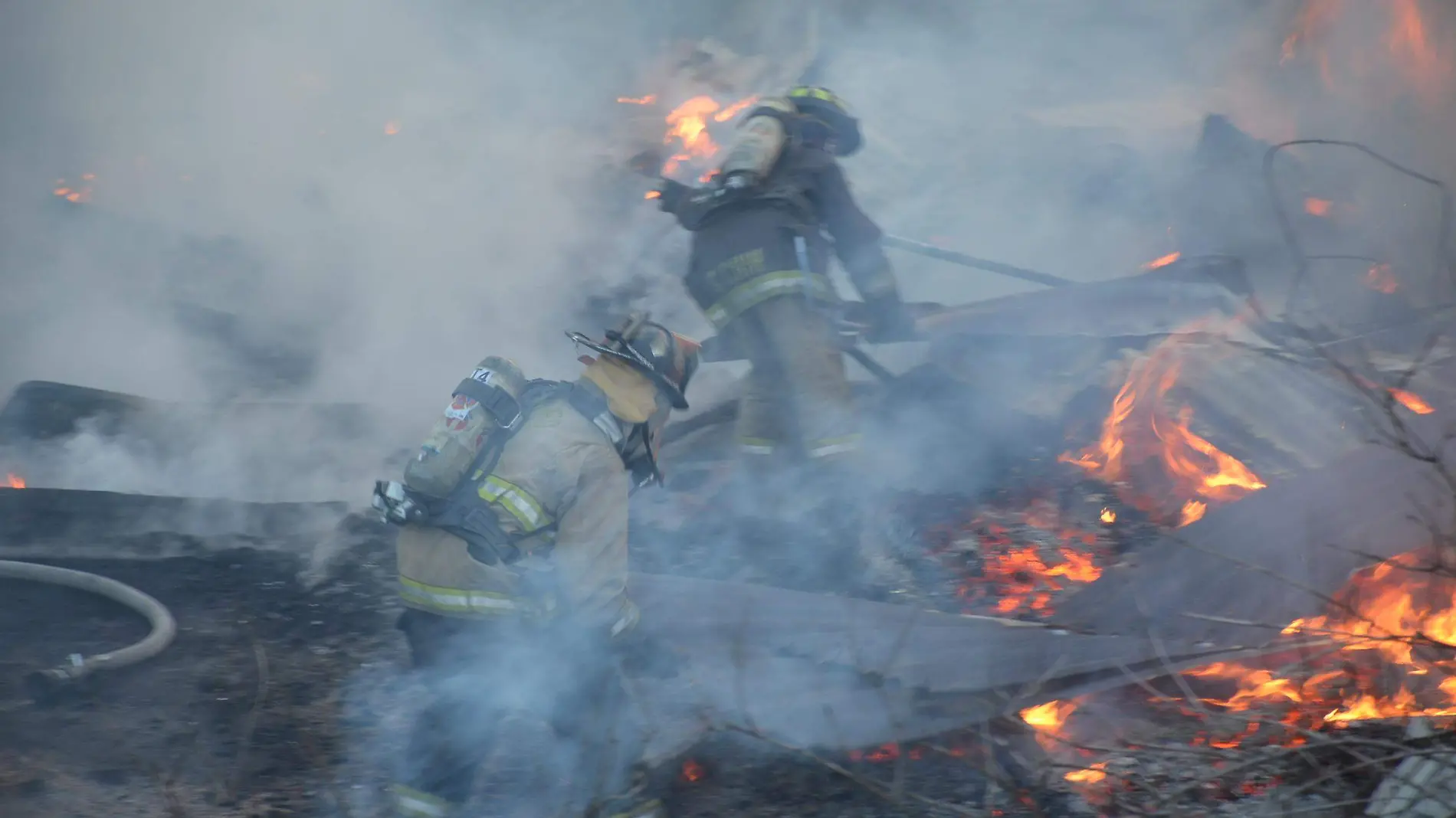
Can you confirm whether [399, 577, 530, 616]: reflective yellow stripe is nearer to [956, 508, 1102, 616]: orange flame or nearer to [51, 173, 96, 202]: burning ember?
[956, 508, 1102, 616]: orange flame

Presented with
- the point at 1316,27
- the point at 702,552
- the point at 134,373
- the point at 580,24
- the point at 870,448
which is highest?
the point at 580,24

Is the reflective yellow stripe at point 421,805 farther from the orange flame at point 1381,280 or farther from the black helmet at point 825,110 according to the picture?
the orange flame at point 1381,280

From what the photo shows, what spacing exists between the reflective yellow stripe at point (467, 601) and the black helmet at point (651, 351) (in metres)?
0.73

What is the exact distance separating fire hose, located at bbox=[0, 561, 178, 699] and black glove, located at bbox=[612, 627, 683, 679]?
1683mm

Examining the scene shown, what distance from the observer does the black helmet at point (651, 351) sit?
11.0 ft

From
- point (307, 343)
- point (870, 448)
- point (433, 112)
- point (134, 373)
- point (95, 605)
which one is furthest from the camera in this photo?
point (433, 112)

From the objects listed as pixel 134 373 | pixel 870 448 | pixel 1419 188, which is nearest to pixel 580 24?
pixel 134 373

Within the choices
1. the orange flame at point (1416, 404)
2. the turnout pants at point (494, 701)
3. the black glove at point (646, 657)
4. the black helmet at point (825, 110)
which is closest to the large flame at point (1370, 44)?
the orange flame at point (1416, 404)

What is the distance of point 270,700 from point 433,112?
6.00 m

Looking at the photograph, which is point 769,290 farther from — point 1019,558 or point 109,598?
point 109,598

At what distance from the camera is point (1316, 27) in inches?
344

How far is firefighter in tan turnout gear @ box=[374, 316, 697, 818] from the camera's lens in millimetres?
3158

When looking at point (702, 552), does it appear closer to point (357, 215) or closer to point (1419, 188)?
point (357, 215)

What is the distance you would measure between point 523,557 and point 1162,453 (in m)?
3.34
